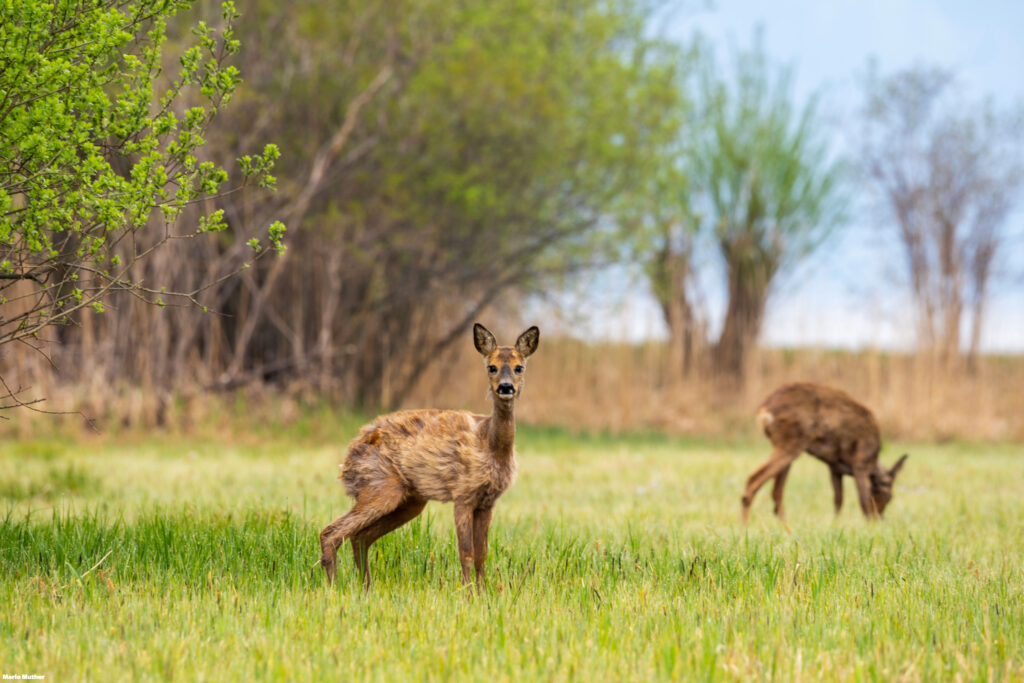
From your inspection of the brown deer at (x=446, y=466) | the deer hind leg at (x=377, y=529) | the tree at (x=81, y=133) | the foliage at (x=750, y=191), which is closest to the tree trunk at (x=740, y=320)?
the foliage at (x=750, y=191)

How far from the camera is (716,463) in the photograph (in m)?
13.7

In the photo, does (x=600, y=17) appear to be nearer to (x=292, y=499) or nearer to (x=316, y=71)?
(x=316, y=71)

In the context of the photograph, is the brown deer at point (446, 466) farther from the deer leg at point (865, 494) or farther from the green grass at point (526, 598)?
the deer leg at point (865, 494)

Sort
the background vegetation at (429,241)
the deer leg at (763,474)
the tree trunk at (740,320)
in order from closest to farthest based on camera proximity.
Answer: the deer leg at (763,474), the background vegetation at (429,241), the tree trunk at (740,320)

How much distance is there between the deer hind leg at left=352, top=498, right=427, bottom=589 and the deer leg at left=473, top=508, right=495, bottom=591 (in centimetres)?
37

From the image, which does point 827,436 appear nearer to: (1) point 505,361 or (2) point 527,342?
(2) point 527,342

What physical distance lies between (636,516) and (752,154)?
1700 centimetres

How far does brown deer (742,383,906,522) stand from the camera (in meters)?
9.23

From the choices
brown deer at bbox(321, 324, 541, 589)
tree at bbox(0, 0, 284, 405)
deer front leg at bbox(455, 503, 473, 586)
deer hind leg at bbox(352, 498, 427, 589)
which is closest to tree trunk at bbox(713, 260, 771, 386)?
deer hind leg at bbox(352, 498, 427, 589)

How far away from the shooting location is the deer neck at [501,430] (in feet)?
18.0

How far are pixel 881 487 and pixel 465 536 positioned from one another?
5.75m

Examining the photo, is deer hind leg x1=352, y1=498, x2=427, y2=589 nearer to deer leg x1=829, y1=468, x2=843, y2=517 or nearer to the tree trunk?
deer leg x1=829, y1=468, x2=843, y2=517

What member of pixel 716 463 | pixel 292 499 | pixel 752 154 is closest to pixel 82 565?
pixel 292 499

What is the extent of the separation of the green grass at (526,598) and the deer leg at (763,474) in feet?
0.74
